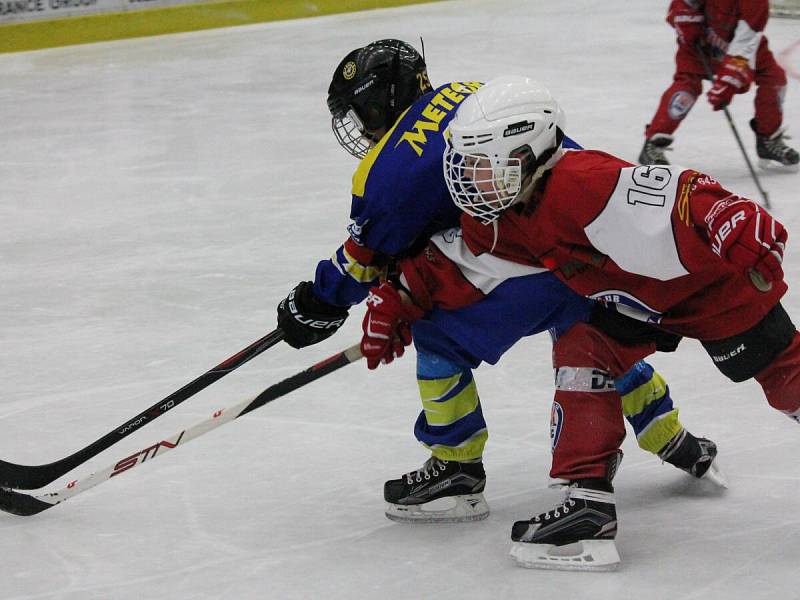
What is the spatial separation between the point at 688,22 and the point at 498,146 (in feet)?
10.5

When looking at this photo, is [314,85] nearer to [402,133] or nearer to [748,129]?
[748,129]

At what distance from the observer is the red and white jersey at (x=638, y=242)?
1.98 m

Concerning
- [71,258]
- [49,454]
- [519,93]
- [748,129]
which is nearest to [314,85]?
[748,129]

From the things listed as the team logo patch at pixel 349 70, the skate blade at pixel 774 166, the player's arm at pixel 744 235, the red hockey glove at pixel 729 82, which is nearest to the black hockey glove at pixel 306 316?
the team logo patch at pixel 349 70

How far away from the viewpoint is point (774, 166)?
201 inches

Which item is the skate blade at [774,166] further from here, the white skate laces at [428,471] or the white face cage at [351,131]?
the white skate laces at [428,471]

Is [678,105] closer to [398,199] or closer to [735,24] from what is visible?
[735,24]

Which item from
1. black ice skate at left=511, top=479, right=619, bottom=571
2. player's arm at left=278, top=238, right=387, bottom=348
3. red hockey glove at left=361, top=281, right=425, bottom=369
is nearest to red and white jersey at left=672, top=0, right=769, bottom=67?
player's arm at left=278, top=238, right=387, bottom=348

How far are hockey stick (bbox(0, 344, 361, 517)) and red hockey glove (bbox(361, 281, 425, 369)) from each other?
48mm

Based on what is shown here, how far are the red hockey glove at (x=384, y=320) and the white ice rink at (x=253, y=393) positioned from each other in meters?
0.35

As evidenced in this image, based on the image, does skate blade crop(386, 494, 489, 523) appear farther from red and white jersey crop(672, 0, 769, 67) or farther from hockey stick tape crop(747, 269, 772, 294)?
red and white jersey crop(672, 0, 769, 67)

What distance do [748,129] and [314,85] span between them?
2389 mm

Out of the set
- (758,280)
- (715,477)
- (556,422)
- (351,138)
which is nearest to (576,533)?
(556,422)

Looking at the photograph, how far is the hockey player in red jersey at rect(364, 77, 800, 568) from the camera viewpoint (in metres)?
1.99
